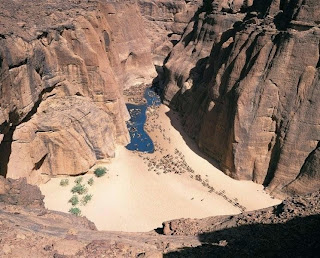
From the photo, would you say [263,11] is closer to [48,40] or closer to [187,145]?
[187,145]

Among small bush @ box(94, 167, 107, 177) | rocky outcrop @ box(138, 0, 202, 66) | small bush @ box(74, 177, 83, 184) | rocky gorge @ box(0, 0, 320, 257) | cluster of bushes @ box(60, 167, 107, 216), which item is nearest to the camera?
rocky gorge @ box(0, 0, 320, 257)

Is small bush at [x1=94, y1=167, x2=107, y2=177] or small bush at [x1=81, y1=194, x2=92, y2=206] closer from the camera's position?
small bush at [x1=81, y1=194, x2=92, y2=206]

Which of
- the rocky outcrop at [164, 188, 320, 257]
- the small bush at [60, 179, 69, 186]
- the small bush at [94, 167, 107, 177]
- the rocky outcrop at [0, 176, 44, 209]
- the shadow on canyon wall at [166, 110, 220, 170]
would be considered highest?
the rocky outcrop at [164, 188, 320, 257]

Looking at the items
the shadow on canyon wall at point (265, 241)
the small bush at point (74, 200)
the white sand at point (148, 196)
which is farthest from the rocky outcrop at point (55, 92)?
the shadow on canyon wall at point (265, 241)

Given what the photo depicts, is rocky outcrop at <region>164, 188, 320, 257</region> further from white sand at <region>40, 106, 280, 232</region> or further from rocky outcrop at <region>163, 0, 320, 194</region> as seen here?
rocky outcrop at <region>163, 0, 320, 194</region>

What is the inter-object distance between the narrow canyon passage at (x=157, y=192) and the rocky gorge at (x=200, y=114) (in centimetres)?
93

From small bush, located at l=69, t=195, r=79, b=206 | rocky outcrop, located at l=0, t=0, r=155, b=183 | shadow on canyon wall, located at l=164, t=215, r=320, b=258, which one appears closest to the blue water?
rocky outcrop, located at l=0, t=0, r=155, b=183

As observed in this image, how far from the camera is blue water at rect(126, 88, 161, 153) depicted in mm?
24828

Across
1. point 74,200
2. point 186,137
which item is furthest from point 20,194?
point 186,137

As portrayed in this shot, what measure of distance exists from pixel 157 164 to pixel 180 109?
8.95 metres

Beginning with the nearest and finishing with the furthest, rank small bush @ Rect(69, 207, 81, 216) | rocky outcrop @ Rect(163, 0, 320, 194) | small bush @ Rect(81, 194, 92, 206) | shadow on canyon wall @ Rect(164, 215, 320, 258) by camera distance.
A: shadow on canyon wall @ Rect(164, 215, 320, 258) < small bush @ Rect(69, 207, 81, 216) < small bush @ Rect(81, 194, 92, 206) < rocky outcrop @ Rect(163, 0, 320, 194)

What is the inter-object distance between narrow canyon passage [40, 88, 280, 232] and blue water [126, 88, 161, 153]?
1168mm

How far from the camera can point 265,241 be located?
28.6 ft

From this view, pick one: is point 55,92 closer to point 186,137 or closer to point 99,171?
point 99,171
